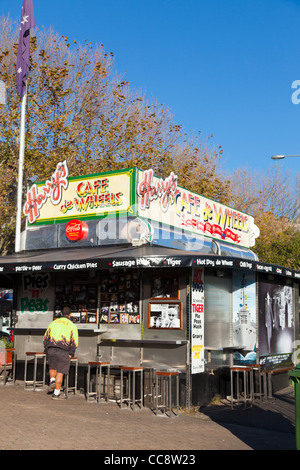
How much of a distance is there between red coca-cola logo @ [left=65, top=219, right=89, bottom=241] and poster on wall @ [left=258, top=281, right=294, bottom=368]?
4.49m

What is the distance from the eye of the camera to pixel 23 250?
1329cm

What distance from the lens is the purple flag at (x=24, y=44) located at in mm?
16609

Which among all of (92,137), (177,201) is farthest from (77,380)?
(92,137)

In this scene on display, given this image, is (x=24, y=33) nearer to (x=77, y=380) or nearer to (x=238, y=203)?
(x=77, y=380)

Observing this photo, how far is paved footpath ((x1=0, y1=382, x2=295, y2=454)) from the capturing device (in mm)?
6988

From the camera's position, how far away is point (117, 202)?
11719 mm

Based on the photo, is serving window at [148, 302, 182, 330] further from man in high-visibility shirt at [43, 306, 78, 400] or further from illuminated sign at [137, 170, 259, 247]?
illuminated sign at [137, 170, 259, 247]

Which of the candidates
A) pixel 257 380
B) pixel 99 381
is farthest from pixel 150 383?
pixel 257 380

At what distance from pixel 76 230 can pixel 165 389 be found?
4.16 m

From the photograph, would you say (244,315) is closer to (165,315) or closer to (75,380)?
(165,315)

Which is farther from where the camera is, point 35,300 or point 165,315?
point 35,300

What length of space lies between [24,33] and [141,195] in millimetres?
8427

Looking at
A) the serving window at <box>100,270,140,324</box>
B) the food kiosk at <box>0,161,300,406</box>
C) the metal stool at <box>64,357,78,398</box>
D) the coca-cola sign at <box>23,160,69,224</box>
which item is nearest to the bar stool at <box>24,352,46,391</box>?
the food kiosk at <box>0,161,300,406</box>

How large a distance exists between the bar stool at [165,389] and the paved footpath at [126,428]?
0.93ft
